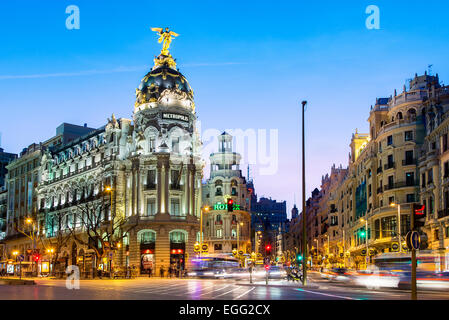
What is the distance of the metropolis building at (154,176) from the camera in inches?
2972

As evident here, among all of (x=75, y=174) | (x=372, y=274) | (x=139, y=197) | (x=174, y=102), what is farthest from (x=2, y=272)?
(x=372, y=274)

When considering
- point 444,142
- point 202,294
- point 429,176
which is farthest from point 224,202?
point 202,294

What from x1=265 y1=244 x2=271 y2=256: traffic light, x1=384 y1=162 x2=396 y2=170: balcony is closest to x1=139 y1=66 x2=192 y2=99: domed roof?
x1=384 y1=162 x2=396 y2=170: balcony

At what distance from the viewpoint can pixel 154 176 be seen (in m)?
77.2

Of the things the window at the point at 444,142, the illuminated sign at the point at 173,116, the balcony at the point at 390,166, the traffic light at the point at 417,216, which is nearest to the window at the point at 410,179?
the balcony at the point at 390,166

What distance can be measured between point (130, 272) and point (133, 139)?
24.7 metres

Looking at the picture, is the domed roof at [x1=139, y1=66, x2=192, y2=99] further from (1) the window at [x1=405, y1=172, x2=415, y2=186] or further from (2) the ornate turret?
(1) the window at [x1=405, y1=172, x2=415, y2=186]

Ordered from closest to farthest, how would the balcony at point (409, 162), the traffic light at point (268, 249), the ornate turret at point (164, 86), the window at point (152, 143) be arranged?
the traffic light at point (268, 249) → the balcony at point (409, 162) → the ornate turret at point (164, 86) → the window at point (152, 143)

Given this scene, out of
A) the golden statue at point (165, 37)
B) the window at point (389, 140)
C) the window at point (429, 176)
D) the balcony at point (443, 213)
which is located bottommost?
the balcony at point (443, 213)

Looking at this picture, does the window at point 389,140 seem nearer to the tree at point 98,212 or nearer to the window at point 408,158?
the window at point 408,158

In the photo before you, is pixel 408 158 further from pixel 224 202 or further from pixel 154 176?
pixel 224 202

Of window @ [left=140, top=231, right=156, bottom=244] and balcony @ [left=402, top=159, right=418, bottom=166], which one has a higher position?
balcony @ [left=402, top=159, right=418, bottom=166]

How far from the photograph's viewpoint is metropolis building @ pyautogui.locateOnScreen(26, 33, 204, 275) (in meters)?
75.5
